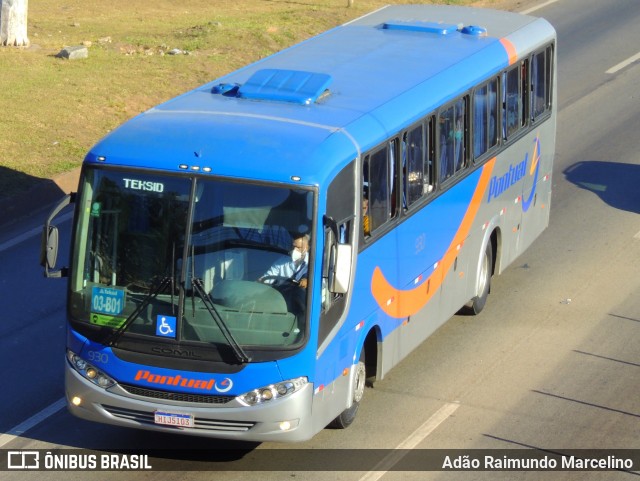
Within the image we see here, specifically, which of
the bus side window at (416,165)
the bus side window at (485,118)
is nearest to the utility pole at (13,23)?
the bus side window at (485,118)

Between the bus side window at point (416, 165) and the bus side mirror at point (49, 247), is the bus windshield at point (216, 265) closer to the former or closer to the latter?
the bus side mirror at point (49, 247)

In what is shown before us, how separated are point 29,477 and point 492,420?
4.25m

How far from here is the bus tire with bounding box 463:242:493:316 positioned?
14180mm

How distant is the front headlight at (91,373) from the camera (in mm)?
9883

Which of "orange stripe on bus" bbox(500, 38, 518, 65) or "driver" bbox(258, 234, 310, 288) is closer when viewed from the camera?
"driver" bbox(258, 234, 310, 288)

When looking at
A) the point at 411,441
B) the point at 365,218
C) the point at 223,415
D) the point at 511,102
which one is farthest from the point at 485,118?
the point at 223,415

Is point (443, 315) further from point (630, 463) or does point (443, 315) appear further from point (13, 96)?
point (13, 96)

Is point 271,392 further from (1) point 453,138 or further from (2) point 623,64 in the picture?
(2) point 623,64

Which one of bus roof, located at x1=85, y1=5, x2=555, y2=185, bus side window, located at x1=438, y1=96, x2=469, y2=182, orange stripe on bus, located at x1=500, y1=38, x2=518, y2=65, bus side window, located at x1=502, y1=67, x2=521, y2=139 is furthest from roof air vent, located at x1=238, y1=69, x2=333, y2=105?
orange stripe on bus, located at x1=500, y1=38, x2=518, y2=65

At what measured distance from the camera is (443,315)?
42.9ft

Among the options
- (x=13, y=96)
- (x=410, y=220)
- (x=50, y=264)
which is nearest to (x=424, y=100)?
(x=410, y=220)

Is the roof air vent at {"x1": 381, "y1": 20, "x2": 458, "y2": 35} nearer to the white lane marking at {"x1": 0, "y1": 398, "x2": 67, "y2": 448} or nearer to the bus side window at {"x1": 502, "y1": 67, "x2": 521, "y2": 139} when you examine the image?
the bus side window at {"x1": 502, "y1": 67, "x2": 521, "y2": 139}

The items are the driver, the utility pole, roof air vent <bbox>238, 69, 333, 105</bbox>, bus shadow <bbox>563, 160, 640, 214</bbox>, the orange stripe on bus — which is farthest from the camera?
the utility pole

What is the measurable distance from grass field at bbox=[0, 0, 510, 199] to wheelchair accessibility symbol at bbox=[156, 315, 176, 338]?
A: 8652mm
